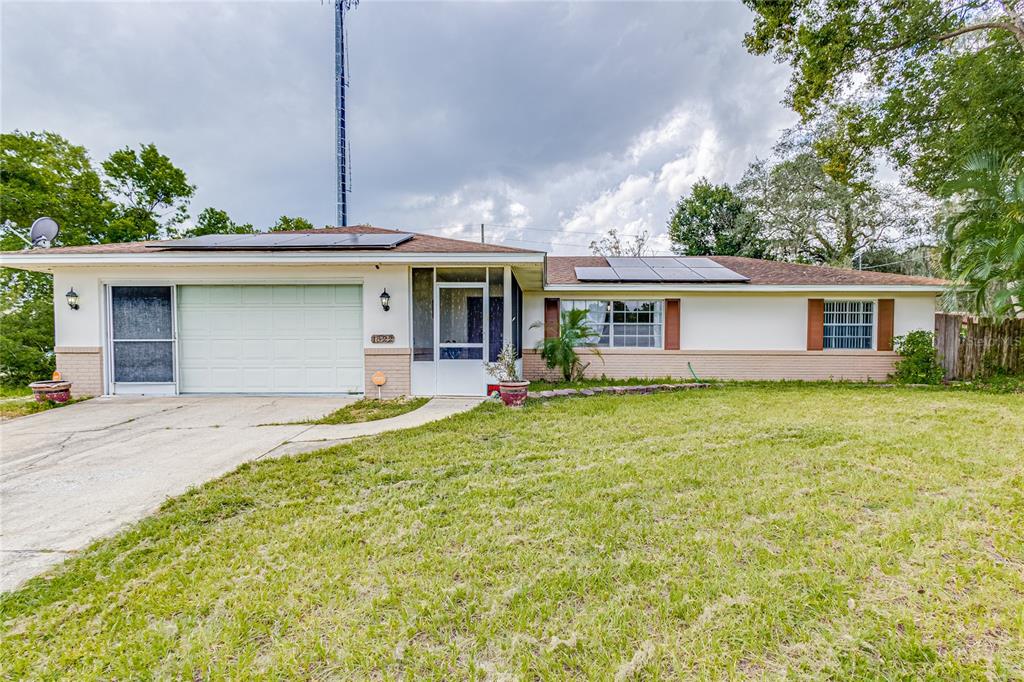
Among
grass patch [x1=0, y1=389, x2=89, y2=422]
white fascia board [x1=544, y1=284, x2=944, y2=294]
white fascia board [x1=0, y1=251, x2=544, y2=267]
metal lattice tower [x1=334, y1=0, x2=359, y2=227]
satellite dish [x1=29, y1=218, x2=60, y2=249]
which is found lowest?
grass patch [x1=0, y1=389, x2=89, y2=422]

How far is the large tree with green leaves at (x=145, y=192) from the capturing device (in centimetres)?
1511

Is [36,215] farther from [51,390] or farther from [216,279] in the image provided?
[216,279]

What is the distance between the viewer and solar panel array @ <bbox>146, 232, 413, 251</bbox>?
7.95 meters

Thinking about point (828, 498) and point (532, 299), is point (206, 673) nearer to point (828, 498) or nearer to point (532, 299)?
point (828, 498)

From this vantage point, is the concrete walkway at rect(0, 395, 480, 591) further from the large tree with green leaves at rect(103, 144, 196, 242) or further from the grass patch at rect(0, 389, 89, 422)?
the large tree with green leaves at rect(103, 144, 196, 242)

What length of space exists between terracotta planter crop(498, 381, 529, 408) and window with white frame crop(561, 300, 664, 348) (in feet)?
14.3

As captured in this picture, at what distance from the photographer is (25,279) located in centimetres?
1165

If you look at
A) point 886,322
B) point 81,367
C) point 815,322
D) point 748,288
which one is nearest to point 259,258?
point 81,367

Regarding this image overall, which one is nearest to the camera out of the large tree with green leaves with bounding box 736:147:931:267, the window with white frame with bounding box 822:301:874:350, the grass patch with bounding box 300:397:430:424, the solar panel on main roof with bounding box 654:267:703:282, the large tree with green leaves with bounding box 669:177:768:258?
the grass patch with bounding box 300:397:430:424

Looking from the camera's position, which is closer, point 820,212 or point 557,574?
point 557,574

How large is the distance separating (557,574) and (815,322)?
11.2 metres

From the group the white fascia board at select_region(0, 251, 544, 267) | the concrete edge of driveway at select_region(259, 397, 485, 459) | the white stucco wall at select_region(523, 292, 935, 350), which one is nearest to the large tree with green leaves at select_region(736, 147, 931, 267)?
the white stucco wall at select_region(523, 292, 935, 350)

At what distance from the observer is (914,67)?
10.1 metres

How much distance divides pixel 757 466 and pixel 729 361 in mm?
7391
